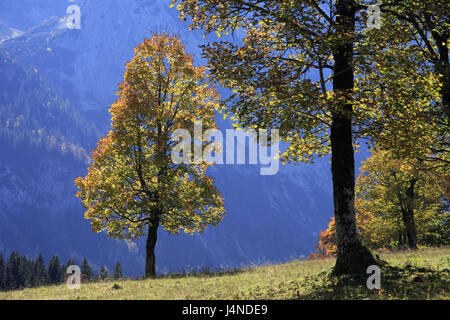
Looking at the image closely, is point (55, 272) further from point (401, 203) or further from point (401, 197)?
point (401, 197)

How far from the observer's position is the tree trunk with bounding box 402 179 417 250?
119ft

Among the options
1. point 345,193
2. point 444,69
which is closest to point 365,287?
point 345,193

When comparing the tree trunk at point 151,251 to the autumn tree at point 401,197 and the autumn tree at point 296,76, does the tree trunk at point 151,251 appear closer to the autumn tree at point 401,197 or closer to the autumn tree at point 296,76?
the autumn tree at point 296,76

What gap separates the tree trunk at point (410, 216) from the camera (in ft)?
119

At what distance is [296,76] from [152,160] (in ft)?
41.3

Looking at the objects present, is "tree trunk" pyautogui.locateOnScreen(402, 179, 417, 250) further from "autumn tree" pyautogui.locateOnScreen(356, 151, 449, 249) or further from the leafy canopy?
the leafy canopy

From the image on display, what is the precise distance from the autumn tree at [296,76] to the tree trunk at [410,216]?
28235mm

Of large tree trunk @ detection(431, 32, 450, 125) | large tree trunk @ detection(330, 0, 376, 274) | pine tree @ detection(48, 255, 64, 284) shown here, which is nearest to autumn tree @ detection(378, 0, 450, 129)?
large tree trunk @ detection(431, 32, 450, 125)

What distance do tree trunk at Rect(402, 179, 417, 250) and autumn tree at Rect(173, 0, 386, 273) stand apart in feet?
92.6

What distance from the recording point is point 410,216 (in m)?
37.5

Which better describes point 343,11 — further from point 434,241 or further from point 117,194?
point 434,241

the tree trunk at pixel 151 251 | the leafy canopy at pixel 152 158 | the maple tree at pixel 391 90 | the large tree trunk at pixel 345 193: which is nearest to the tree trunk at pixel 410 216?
the leafy canopy at pixel 152 158
